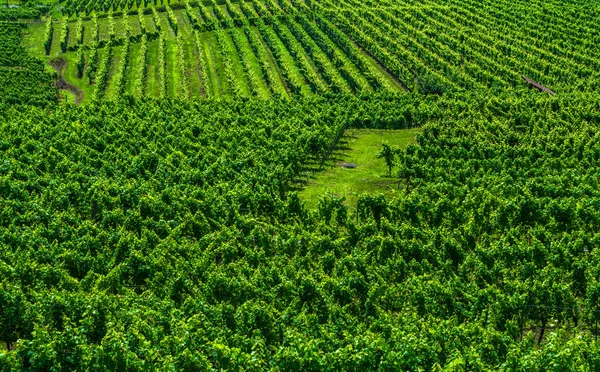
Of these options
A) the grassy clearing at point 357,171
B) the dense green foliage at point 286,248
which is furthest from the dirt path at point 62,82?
the grassy clearing at point 357,171

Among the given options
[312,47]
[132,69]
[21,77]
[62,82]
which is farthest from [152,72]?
[312,47]

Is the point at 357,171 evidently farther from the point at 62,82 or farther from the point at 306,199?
the point at 62,82

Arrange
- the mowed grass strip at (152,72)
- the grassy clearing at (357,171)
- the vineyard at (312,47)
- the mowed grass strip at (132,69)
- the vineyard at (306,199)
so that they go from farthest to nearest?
the mowed grass strip at (132,69)
the mowed grass strip at (152,72)
the vineyard at (312,47)
the grassy clearing at (357,171)
the vineyard at (306,199)

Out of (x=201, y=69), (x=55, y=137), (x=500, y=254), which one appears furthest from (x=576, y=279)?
(x=201, y=69)

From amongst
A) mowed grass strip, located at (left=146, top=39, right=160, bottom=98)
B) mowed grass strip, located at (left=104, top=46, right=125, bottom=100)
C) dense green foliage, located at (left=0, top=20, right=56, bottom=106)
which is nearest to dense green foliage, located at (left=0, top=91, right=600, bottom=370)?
dense green foliage, located at (left=0, top=20, right=56, bottom=106)

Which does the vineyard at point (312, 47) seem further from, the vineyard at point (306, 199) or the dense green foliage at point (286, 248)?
the dense green foliage at point (286, 248)

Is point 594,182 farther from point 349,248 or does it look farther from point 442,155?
point 349,248
